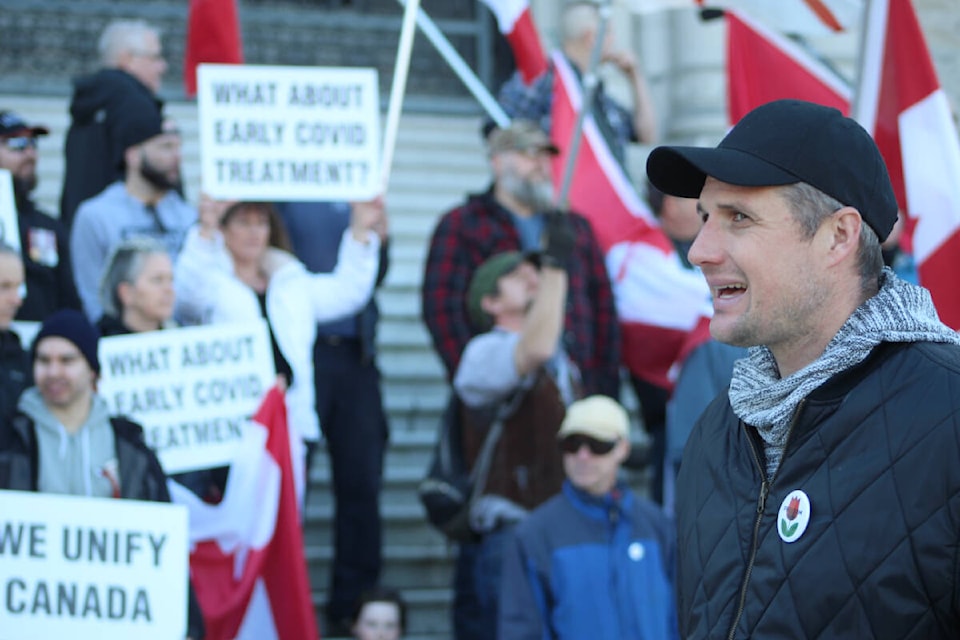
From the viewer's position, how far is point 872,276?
9.06 ft

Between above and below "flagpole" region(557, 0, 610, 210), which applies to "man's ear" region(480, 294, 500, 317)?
below

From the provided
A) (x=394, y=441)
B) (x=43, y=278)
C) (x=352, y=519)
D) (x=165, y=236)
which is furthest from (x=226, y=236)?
(x=394, y=441)

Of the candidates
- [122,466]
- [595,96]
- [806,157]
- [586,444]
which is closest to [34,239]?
[122,466]

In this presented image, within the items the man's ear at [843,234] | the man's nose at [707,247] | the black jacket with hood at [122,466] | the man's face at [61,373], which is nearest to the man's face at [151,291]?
the man's face at [61,373]

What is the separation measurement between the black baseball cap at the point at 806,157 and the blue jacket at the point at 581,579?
3481mm

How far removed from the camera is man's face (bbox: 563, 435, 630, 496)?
6.24 meters

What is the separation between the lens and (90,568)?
529cm

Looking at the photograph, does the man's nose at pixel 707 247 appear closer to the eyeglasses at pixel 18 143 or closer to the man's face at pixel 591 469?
the man's face at pixel 591 469

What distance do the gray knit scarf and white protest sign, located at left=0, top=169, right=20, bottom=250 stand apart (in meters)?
4.60

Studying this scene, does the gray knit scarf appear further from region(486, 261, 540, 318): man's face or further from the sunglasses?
region(486, 261, 540, 318): man's face

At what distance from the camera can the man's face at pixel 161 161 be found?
765cm

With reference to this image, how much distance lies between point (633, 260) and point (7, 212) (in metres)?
2.90

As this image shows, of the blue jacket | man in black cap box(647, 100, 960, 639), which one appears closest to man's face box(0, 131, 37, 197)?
the blue jacket

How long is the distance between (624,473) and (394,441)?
1.23 m
